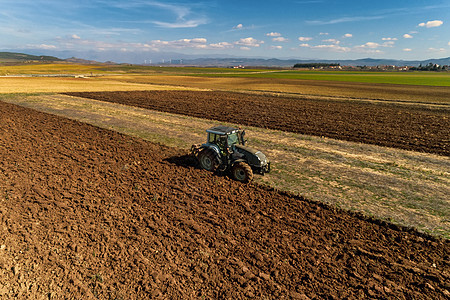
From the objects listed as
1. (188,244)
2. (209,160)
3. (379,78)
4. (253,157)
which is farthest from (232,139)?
(379,78)

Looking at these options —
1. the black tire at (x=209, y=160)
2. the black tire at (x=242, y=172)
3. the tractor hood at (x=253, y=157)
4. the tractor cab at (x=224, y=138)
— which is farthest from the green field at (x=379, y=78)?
the black tire at (x=209, y=160)

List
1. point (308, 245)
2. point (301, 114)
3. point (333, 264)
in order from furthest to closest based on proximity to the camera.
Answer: point (301, 114) → point (308, 245) → point (333, 264)

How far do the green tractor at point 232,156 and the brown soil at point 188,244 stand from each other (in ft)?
1.95

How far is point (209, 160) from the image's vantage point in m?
12.5

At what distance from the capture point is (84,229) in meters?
8.07

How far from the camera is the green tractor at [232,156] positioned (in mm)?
11609

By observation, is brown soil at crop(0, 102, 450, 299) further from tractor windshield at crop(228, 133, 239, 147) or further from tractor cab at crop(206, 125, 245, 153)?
tractor windshield at crop(228, 133, 239, 147)

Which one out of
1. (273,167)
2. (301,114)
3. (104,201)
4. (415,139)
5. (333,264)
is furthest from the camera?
(301,114)

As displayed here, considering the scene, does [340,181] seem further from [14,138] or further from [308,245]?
[14,138]

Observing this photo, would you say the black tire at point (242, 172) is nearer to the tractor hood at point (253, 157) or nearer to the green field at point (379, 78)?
the tractor hood at point (253, 157)

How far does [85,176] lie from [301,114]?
23.2m

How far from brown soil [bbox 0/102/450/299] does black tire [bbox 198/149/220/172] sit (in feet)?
2.06

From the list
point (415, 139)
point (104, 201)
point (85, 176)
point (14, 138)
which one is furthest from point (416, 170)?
point (14, 138)

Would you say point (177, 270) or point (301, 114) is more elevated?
point (301, 114)
